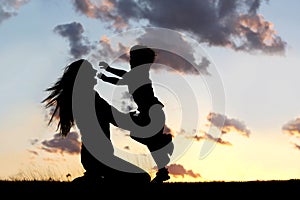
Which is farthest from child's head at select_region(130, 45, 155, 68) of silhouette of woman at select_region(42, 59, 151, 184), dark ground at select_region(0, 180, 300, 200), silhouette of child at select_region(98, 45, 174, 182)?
dark ground at select_region(0, 180, 300, 200)

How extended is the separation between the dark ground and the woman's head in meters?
1.38

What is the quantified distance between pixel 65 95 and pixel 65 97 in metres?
0.05

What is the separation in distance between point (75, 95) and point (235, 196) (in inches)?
167

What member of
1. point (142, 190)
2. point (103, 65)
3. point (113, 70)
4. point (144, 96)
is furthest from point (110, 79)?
point (142, 190)

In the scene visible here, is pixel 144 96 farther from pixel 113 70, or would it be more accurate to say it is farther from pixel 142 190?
pixel 142 190

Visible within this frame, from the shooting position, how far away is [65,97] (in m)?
11.2

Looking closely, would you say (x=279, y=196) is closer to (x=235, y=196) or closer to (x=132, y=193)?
(x=235, y=196)

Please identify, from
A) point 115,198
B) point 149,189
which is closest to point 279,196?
point 149,189

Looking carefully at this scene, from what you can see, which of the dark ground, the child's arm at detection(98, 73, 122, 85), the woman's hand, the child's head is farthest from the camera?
the child's head

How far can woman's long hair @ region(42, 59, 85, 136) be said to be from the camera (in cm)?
1102

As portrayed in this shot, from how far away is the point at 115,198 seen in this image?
407 inches

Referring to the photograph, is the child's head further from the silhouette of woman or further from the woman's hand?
the silhouette of woman

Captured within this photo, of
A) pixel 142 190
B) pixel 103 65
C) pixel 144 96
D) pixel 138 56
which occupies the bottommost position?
pixel 142 190

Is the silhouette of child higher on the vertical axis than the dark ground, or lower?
higher
